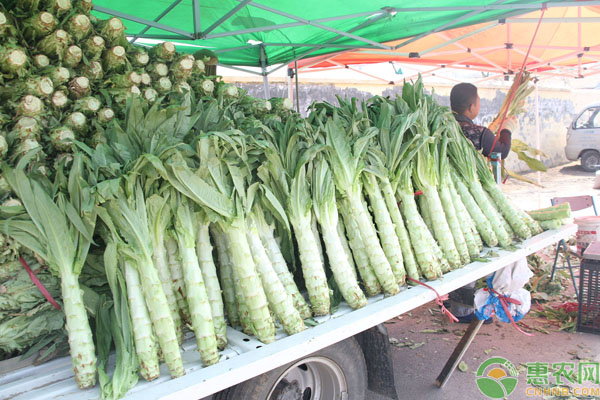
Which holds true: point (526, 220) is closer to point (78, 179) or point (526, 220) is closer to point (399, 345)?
point (399, 345)

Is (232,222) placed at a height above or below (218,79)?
below

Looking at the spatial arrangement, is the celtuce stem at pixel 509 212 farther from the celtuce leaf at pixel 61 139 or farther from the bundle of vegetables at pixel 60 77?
Result: the celtuce leaf at pixel 61 139

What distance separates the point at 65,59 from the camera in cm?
243

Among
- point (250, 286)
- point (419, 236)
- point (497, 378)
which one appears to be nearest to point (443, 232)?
point (419, 236)

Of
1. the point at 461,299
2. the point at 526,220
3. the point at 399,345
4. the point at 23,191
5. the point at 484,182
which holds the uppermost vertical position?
the point at 23,191

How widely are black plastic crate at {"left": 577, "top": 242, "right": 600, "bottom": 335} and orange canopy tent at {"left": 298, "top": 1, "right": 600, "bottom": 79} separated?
326 centimetres

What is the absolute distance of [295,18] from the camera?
159 inches

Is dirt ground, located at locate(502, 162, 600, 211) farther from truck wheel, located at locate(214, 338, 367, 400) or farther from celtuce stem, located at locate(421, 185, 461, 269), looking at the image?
truck wheel, located at locate(214, 338, 367, 400)

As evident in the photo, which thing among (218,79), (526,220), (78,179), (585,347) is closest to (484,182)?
(526,220)

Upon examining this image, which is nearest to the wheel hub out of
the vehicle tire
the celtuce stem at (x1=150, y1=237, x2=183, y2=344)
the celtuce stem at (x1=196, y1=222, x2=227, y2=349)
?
the celtuce stem at (x1=196, y1=222, x2=227, y2=349)

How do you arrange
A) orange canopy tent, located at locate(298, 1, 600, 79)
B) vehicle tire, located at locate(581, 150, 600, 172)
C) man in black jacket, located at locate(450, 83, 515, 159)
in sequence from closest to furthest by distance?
man in black jacket, located at locate(450, 83, 515, 159), orange canopy tent, located at locate(298, 1, 600, 79), vehicle tire, located at locate(581, 150, 600, 172)

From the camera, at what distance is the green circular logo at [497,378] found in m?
3.34

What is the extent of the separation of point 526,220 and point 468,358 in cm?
140

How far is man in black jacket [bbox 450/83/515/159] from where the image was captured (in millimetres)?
4254
